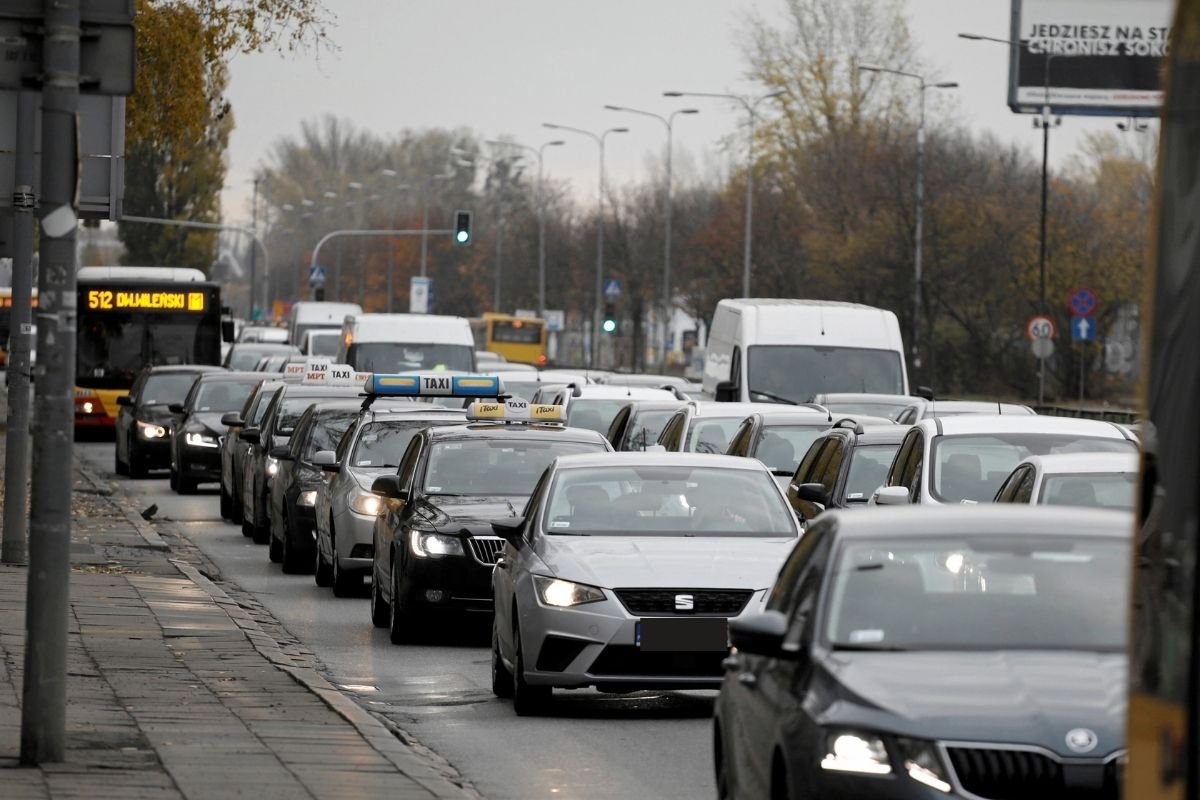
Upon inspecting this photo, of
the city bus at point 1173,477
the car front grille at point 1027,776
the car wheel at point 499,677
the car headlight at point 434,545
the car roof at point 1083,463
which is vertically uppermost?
the city bus at point 1173,477

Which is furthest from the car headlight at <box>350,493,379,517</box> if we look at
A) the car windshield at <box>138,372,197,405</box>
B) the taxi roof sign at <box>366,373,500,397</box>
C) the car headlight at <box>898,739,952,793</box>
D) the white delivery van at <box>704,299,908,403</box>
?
the car windshield at <box>138,372,197,405</box>

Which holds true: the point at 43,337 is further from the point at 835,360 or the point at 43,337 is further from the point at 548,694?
the point at 835,360

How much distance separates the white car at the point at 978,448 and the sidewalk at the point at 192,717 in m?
4.35

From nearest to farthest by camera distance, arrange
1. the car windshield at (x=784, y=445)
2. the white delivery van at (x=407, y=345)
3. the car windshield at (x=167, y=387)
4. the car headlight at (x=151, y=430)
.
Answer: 1. the car windshield at (x=784, y=445)
2. the car headlight at (x=151, y=430)
3. the car windshield at (x=167, y=387)
4. the white delivery van at (x=407, y=345)

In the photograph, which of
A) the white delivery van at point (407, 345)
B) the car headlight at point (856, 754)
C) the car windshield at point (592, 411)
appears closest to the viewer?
the car headlight at point (856, 754)

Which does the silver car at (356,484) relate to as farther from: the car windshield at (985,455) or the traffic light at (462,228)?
the traffic light at (462,228)

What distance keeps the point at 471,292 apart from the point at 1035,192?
199ft

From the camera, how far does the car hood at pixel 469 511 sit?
15555 mm

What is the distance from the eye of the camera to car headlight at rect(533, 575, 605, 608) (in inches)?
479

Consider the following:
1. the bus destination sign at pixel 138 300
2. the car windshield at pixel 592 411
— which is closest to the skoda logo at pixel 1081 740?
the car windshield at pixel 592 411

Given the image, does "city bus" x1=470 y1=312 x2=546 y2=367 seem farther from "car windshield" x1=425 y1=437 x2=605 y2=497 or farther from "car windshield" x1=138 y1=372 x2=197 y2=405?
"car windshield" x1=425 y1=437 x2=605 y2=497

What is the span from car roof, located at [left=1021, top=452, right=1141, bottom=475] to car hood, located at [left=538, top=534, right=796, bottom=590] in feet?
5.55

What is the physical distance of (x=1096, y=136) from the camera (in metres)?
107

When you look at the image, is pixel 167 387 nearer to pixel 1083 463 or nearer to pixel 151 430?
pixel 151 430
